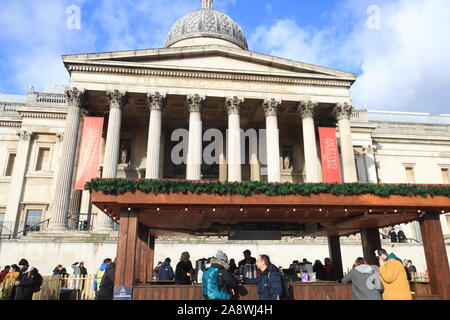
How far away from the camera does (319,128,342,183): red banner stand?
21.9 m

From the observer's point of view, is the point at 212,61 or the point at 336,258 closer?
the point at 336,258

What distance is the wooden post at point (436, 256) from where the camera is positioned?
770cm

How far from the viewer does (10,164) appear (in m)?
28.6

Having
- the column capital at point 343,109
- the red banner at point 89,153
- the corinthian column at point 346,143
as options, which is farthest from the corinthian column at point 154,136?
the corinthian column at point 346,143

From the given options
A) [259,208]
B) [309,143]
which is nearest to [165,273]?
[259,208]

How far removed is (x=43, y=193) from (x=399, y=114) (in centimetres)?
4421

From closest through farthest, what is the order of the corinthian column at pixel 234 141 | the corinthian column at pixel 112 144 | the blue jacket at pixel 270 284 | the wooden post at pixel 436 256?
the blue jacket at pixel 270 284, the wooden post at pixel 436 256, the corinthian column at pixel 112 144, the corinthian column at pixel 234 141

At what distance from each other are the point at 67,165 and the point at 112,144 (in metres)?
2.96

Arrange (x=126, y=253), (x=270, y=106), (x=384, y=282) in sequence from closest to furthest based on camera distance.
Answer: (x=384, y=282), (x=126, y=253), (x=270, y=106)

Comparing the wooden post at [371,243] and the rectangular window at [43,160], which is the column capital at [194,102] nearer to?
the rectangular window at [43,160]

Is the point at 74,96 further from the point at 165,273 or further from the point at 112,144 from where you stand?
the point at 165,273

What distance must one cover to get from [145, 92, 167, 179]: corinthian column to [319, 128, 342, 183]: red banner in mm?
11087

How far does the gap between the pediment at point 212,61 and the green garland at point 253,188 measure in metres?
16.9

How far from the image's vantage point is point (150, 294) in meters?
7.33
